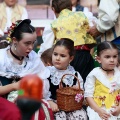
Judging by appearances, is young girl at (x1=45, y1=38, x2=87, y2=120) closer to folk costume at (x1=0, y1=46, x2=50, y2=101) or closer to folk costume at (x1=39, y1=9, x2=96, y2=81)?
folk costume at (x1=0, y1=46, x2=50, y2=101)

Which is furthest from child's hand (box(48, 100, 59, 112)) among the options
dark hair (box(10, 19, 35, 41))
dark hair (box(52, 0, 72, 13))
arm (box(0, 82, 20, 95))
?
dark hair (box(52, 0, 72, 13))

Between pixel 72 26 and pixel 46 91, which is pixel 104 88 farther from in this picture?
pixel 72 26

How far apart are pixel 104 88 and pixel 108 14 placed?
44.6 inches

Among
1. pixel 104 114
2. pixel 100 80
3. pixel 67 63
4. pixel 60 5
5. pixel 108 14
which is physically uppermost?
pixel 60 5

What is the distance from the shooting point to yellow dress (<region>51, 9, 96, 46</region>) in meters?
4.26

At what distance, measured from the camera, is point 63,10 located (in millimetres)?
4402

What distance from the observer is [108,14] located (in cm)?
402

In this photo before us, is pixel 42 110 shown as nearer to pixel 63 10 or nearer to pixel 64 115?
pixel 64 115

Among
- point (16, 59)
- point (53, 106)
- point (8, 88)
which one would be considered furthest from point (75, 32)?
point (8, 88)

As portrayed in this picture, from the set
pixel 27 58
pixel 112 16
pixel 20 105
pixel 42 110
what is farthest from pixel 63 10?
pixel 20 105

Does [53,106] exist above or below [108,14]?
below

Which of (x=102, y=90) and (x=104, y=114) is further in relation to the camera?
(x=102, y=90)

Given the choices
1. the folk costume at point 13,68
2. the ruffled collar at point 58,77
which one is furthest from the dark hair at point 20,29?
the ruffled collar at point 58,77

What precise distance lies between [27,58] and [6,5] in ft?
11.6
